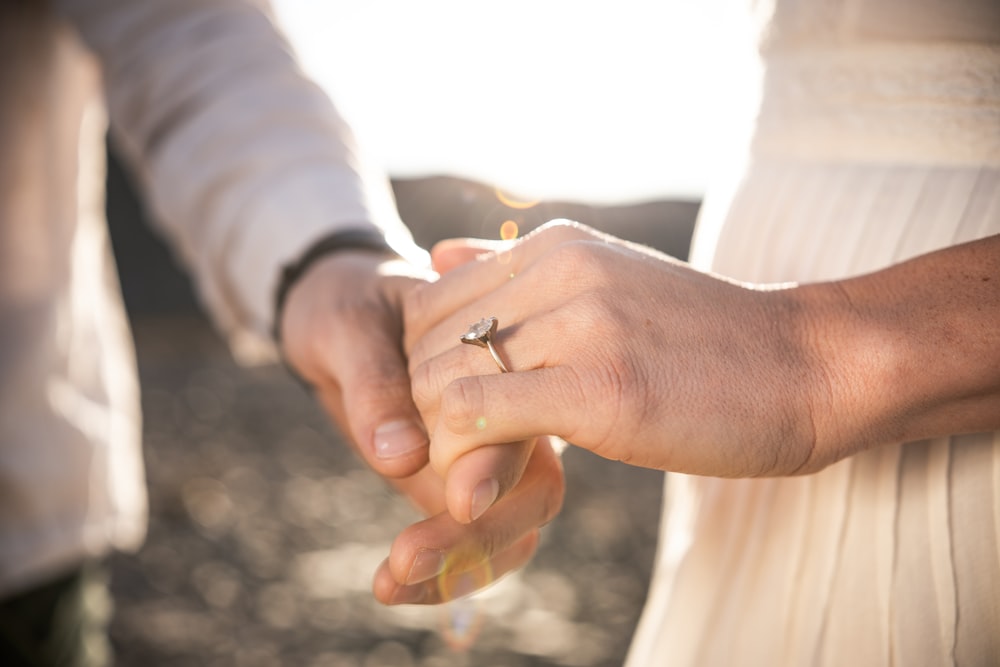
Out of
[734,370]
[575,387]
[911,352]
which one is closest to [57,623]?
[575,387]

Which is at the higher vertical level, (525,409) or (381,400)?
(525,409)

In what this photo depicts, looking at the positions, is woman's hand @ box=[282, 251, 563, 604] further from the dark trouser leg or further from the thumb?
the dark trouser leg

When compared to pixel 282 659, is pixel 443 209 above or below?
below

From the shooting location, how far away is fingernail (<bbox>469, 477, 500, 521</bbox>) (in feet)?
2.86

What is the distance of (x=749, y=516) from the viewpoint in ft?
3.75

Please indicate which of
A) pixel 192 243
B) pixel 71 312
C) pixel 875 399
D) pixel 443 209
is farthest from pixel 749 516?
pixel 443 209

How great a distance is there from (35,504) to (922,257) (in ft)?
5.86

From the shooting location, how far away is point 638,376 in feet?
2.72

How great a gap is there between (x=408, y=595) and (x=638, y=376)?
1.38 feet

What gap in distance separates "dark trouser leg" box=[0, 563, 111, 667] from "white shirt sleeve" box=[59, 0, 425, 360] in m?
0.77

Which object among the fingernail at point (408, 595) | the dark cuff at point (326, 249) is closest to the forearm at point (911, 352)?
A: the fingernail at point (408, 595)

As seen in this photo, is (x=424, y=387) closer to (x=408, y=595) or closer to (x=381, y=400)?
(x=381, y=400)

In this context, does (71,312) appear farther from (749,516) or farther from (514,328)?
(749,516)

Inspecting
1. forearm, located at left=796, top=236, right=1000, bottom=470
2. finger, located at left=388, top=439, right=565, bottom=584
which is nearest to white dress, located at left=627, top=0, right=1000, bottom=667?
forearm, located at left=796, top=236, right=1000, bottom=470
